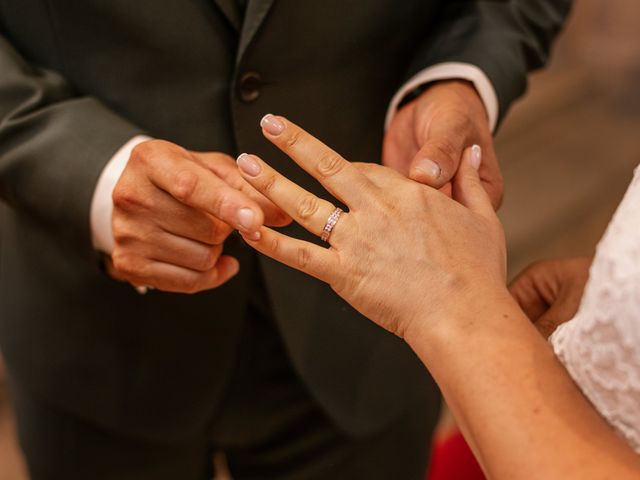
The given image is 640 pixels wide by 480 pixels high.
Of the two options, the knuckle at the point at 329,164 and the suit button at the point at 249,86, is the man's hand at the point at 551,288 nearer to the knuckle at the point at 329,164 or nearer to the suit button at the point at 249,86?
the knuckle at the point at 329,164

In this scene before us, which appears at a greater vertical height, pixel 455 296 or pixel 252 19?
pixel 252 19

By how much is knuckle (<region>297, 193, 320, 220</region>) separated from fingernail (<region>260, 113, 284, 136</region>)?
0.21ft

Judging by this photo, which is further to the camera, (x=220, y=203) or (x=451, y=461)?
(x=451, y=461)

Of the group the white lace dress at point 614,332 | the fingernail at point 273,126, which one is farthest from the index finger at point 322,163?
the white lace dress at point 614,332

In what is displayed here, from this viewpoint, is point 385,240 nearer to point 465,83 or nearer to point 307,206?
point 307,206

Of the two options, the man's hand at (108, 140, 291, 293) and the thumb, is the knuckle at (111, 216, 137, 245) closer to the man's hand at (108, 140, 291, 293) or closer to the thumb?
the man's hand at (108, 140, 291, 293)

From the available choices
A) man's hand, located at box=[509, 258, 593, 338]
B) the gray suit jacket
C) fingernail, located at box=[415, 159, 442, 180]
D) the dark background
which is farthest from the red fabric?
the dark background

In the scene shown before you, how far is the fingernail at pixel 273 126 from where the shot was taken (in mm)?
711

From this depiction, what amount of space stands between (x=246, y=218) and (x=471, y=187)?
0.71 ft

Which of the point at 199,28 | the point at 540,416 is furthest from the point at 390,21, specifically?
the point at 540,416

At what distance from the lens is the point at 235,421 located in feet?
3.74

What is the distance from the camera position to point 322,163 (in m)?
0.71

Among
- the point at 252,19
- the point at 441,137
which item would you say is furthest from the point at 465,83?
the point at 252,19

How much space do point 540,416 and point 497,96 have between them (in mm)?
514
